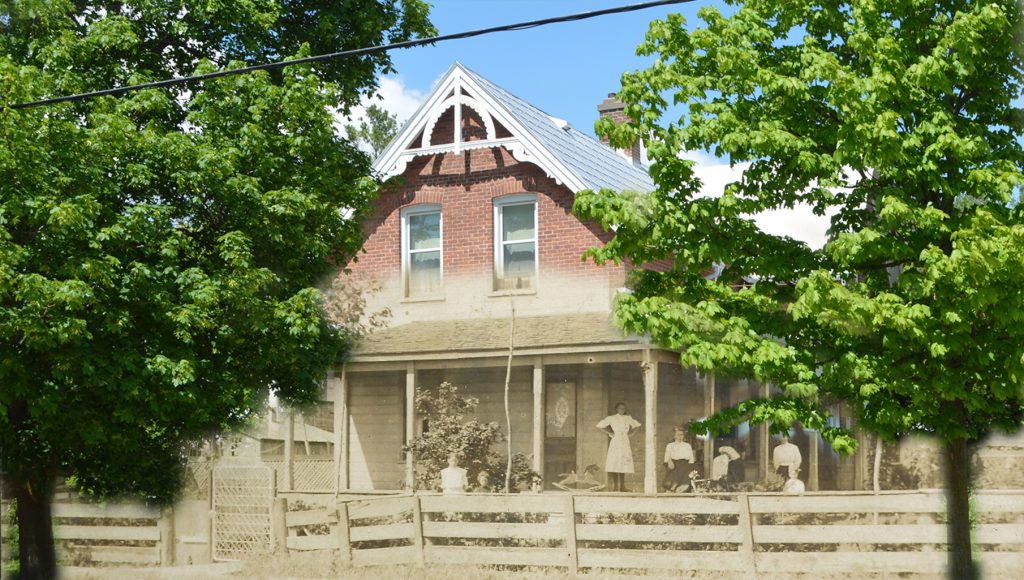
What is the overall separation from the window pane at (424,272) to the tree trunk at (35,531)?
9.08 meters

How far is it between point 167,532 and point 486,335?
7655 mm

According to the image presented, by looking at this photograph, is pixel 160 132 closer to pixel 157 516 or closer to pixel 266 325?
pixel 266 325

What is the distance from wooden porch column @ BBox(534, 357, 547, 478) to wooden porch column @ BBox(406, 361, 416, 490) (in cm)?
250

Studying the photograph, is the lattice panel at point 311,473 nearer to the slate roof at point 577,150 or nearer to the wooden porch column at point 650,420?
the wooden porch column at point 650,420

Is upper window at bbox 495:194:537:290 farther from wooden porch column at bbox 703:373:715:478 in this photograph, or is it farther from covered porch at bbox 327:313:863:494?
wooden porch column at bbox 703:373:715:478

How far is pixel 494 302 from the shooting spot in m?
25.0

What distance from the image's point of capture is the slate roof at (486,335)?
23.7 metres

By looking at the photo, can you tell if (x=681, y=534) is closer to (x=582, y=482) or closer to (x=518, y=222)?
(x=582, y=482)

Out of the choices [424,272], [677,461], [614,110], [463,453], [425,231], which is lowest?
[677,461]

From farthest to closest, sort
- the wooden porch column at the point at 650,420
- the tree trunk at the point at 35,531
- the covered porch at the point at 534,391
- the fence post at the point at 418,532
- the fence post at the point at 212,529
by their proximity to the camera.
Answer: the covered porch at the point at 534,391 → the wooden porch column at the point at 650,420 → the fence post at the point at 212,529 → the tree trunk at the point at 35,531 → the fence post at the point at 418,532

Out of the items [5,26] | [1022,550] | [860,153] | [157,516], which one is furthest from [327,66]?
[1022,550]

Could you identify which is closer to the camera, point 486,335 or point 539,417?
point 539,417

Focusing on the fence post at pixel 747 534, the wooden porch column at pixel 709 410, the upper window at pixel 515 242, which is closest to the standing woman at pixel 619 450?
the wooden porch column at pixel 709 410

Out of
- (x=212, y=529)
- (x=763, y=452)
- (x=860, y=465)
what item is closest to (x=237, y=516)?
(x=212, y=529)
